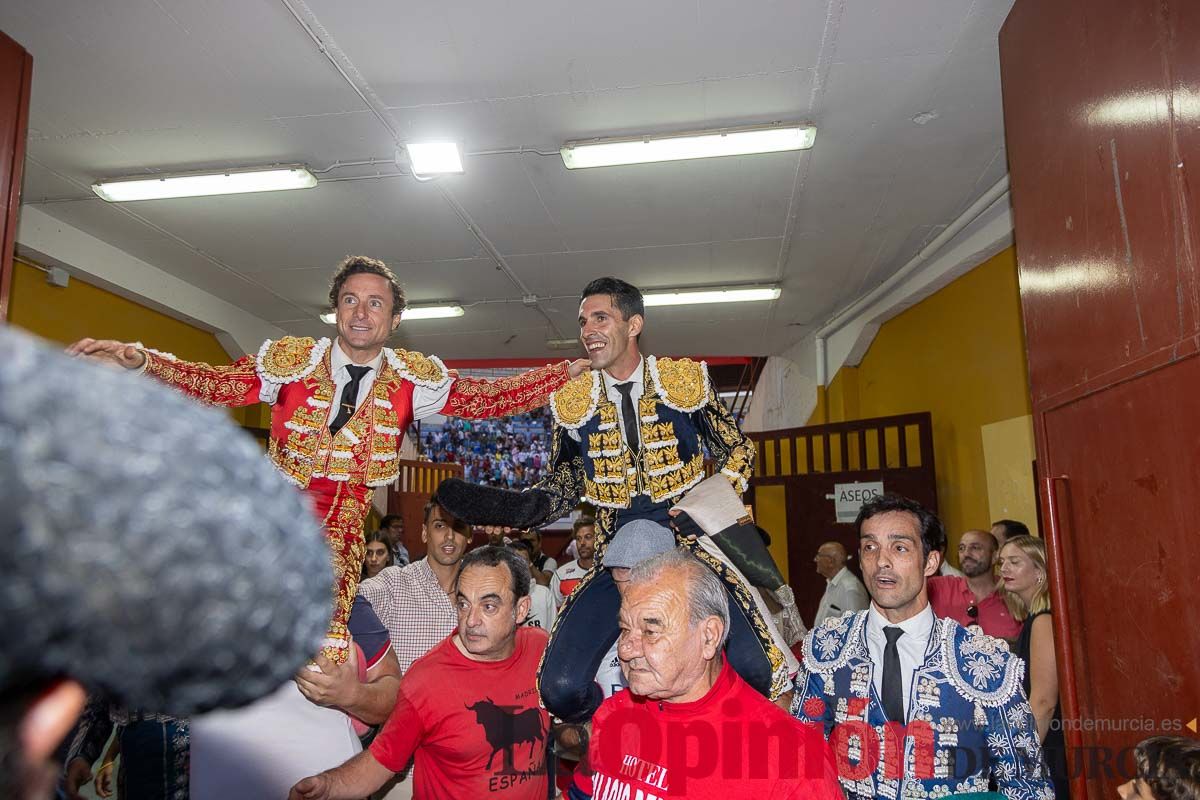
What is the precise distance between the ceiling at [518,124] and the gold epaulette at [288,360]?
7.16 feet

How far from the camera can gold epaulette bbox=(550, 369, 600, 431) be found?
11.2ft

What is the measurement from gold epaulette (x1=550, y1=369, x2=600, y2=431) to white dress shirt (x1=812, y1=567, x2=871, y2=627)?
3642 mm

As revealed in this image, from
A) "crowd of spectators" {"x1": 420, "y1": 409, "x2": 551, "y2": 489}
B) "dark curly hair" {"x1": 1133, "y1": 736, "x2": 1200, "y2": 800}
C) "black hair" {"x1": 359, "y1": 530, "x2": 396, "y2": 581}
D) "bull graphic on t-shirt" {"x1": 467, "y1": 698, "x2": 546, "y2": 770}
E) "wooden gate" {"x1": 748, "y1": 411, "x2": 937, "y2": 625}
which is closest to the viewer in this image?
"dark curly hair" {"x1": 1133, "y1": 736, "x2": 1200, "y2": 800}

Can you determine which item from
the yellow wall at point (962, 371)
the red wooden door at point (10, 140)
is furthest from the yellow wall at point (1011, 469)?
the red wooden door at point (10, 140)

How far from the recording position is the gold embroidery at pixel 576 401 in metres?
3.43

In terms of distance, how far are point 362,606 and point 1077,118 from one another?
3238 millimetres

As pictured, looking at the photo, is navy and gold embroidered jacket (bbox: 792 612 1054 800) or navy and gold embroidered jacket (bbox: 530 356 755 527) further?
navy and gold embroidered jacket (bbox: 530 356 755 527)

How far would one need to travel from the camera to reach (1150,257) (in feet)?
9.00

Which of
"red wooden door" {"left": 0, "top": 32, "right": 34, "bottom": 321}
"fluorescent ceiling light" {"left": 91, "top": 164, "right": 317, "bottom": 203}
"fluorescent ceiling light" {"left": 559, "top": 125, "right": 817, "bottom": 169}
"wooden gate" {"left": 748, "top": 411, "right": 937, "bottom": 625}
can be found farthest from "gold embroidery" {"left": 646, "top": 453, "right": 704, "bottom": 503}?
"wooden gate" {"left": 748, "top": 411, "right": 937, "bottom": 625}

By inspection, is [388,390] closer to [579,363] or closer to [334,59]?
[579,363]

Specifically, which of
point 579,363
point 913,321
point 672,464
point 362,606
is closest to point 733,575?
point 672,464

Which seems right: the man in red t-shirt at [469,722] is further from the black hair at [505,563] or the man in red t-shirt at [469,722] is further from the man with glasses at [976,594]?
the man with glasses at [976,594]

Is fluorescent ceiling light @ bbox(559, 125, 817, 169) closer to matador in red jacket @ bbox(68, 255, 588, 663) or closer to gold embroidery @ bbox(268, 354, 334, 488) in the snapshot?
matador in red jacket @ bbox(68, 255, 588, 663)

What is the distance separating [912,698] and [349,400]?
7.09ft
